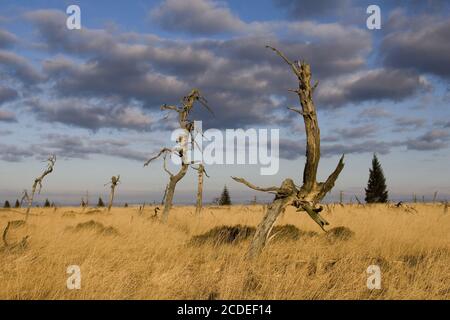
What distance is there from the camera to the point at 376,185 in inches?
2271

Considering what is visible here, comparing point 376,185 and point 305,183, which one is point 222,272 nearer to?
point 305,183

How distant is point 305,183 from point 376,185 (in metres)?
53.6

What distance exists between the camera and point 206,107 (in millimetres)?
21188

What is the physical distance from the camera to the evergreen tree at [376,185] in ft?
188

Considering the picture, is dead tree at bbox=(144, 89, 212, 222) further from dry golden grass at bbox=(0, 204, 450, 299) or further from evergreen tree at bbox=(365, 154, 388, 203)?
evergreen tree at bbox=(365, 154, 388, 203)

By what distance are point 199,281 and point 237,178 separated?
2.47 m

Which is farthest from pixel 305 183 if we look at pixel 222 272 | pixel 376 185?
pixel 376 185

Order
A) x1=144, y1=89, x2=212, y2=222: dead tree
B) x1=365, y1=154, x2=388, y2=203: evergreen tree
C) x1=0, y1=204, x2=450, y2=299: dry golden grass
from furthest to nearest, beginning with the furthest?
x1=365, y1=154, x2=388, y2=203: evergreen tree < x1=144, y1=89, x2=212, y2=222: dead tree < x1=0, y1=204, x2=450, y2=299: dry golden grass

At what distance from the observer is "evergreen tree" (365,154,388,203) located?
57.2m

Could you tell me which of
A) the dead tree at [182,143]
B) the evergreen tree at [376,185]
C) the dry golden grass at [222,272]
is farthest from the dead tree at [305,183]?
the evergreen tree at [376,185]

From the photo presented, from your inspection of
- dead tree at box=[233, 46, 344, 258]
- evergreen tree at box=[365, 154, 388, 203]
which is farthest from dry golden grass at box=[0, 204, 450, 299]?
evergreen tree at box=[365, 154, 388, 203]

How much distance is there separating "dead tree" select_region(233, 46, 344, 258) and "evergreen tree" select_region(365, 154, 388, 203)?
171 feet
